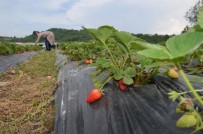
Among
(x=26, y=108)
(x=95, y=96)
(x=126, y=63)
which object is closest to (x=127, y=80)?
(x=95, y=96)

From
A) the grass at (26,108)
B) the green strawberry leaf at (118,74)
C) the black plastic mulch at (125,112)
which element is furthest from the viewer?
the grass at (26,108)

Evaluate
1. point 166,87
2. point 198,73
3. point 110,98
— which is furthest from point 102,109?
point 198,73

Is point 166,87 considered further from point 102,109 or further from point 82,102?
point 82,102

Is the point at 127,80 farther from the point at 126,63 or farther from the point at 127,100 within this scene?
Result: the point at 126,63

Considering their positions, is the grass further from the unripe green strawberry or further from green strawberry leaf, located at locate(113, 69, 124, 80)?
the unripe green strawberry

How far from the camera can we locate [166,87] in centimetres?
231

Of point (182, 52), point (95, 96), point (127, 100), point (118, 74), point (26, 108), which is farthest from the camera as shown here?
point (26, 108)

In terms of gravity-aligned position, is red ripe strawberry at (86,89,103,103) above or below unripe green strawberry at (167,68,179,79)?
below

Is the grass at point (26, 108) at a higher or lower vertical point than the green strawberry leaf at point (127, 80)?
lower

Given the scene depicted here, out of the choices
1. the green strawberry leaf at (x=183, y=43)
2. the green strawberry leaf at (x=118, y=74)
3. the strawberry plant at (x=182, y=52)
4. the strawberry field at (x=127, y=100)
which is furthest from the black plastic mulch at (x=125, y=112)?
the green strawberry leaf at (x=183, y=43)

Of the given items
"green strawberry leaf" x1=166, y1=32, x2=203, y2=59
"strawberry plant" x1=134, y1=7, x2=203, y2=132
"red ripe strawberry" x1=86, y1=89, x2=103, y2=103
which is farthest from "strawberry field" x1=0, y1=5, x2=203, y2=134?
"green strawberry leaf" x1=166, y1=32, x2=203, y2=59

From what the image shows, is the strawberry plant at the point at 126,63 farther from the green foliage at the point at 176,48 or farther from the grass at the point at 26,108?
the green foliage at the point at 176,48

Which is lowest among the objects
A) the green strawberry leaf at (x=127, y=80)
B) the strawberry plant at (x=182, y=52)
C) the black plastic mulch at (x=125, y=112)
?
the black plastic mulch at (x=125, y=112)

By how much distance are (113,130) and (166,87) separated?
1.94 feet
